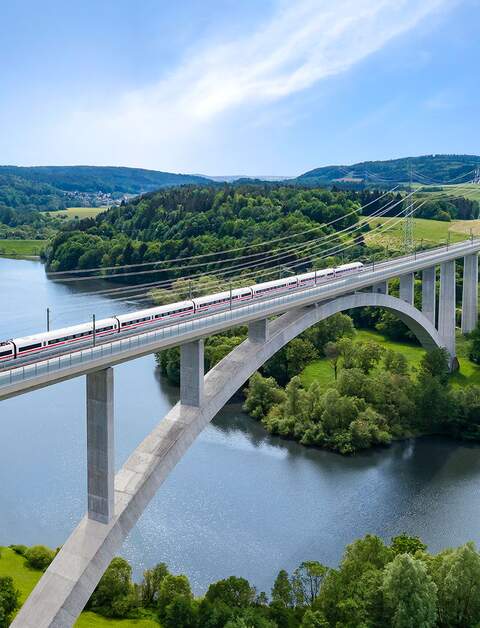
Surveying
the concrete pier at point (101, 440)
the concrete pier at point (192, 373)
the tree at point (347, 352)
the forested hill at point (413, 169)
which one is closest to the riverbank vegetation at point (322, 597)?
the concrete pier at point (101, 440)

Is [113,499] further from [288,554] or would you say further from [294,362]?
[294,362]

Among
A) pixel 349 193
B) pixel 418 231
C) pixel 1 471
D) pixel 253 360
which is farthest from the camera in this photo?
pixel 349 193

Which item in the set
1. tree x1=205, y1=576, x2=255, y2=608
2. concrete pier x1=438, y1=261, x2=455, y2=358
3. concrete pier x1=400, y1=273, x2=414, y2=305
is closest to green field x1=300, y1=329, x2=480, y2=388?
concrete pier x1=438, y1=261, x2=455, y2=358

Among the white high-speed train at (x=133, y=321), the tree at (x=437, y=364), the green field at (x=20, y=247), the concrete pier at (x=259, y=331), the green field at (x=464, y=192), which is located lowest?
the tree at (x=437, y=364)

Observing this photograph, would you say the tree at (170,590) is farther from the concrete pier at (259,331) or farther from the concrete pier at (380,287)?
the concrete pier at (380,287)

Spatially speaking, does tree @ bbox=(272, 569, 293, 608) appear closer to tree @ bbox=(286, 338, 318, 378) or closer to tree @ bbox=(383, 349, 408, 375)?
tree @ bbox=(383, 349, 408, 375)

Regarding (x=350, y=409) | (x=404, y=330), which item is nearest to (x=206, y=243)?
(x=404, y=330)
